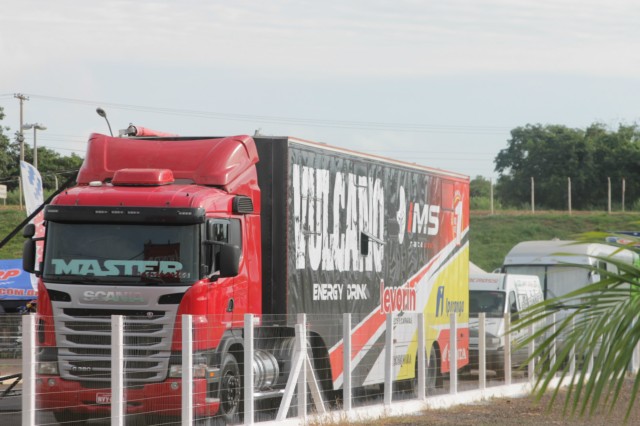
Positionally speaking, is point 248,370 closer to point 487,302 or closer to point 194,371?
point 194,371

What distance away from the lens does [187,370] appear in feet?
41.4

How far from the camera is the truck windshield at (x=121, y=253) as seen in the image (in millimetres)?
13922

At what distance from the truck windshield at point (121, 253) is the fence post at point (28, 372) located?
2.85 metres

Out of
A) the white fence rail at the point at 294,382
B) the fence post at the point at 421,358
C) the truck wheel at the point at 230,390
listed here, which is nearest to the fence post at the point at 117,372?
the white fence rail at the point at 294,382

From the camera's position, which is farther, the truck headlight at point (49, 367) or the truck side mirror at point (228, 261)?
the truck side mirror at point (228, 261)

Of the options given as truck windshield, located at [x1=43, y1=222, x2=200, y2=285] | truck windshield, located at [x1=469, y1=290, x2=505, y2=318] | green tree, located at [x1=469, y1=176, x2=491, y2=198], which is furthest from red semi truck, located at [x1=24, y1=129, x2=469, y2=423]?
green tree, located at [x1=469, y1=176, x2=491, y2=198]

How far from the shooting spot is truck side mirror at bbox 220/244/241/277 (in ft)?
45.8

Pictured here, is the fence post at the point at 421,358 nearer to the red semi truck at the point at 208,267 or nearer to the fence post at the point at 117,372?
the red semi truck at the point at 208,267

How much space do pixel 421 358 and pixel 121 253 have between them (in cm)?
579

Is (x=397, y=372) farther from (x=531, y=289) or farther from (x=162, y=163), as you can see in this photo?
(x=531, y=289)

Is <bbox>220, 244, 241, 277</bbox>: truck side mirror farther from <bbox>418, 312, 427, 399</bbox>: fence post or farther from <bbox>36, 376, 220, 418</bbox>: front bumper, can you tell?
<bbox>418, 312, 427, 399</bbox>: fence post

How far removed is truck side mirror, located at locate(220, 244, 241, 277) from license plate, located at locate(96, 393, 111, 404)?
203 centimetres

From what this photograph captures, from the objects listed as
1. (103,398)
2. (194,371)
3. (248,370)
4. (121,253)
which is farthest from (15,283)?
(103,398)

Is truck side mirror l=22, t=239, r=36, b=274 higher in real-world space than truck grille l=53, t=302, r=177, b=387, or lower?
higher
